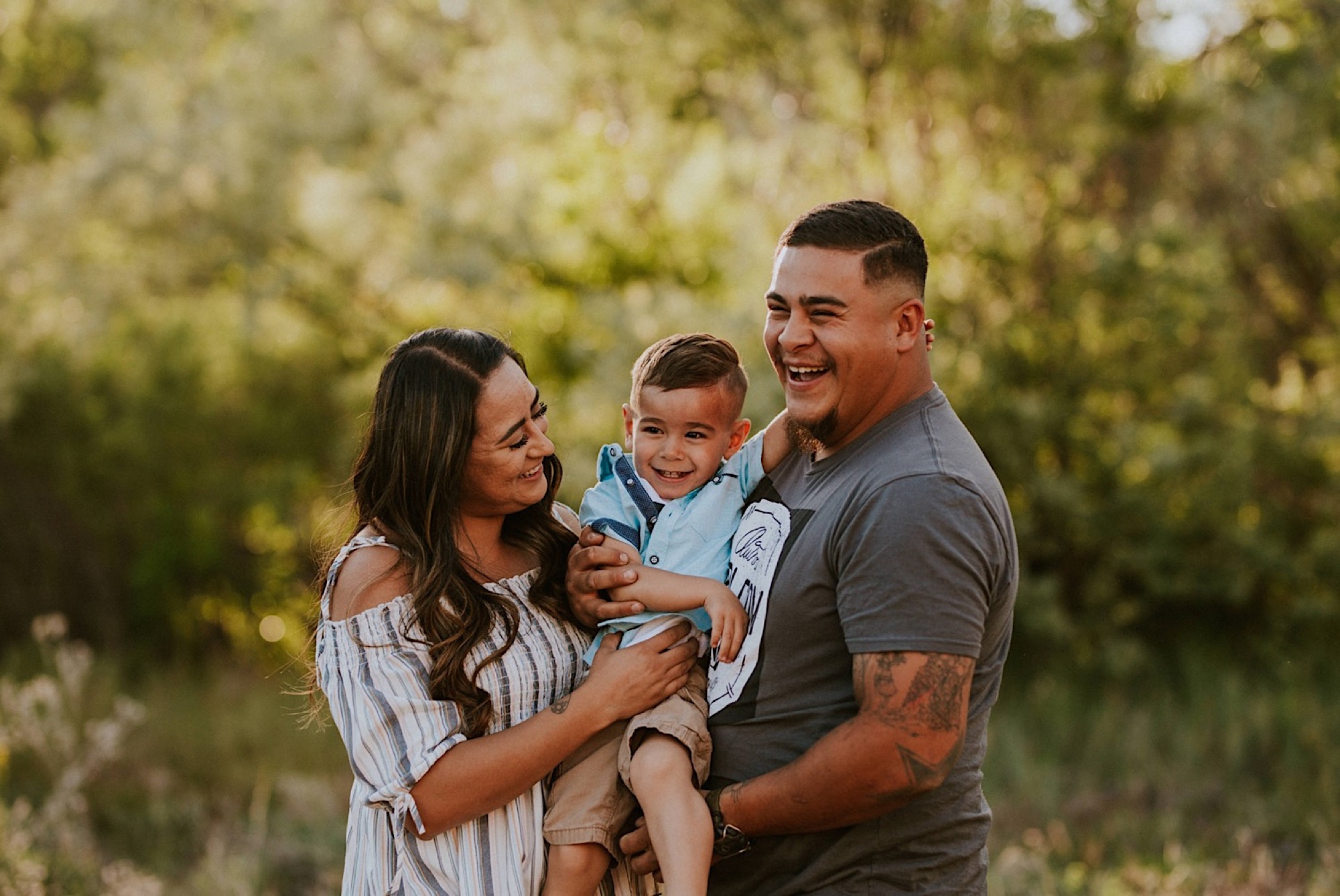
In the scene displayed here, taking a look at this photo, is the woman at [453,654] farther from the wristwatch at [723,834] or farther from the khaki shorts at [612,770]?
the wristwatch at [723,834]

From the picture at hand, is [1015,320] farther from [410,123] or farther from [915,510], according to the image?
[915,510]

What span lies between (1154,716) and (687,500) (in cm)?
622

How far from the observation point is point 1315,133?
384 inches

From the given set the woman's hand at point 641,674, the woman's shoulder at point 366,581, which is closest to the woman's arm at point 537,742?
the woman's hand at point 641,674

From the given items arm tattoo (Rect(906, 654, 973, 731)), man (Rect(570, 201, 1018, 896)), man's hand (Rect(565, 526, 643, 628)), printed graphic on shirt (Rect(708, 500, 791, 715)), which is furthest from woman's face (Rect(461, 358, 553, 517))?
arm tattoo (Rect(906, 654, 973, 731))

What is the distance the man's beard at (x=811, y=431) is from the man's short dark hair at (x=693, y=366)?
18 centimetres

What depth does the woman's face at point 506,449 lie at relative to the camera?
9.07ft

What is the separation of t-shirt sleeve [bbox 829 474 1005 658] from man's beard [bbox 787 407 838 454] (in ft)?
0.92

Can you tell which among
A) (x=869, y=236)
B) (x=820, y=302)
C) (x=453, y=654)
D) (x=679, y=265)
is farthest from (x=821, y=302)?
(x=679, y=265)

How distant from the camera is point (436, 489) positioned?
273cm

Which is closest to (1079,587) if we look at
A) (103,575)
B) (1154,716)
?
(1154,716)

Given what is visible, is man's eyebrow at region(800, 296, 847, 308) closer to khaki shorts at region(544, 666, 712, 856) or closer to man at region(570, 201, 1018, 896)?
man at region(570, 201, 1018, 896)

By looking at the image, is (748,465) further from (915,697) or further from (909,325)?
(915,697)

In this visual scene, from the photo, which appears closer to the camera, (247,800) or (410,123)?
(247,800)
